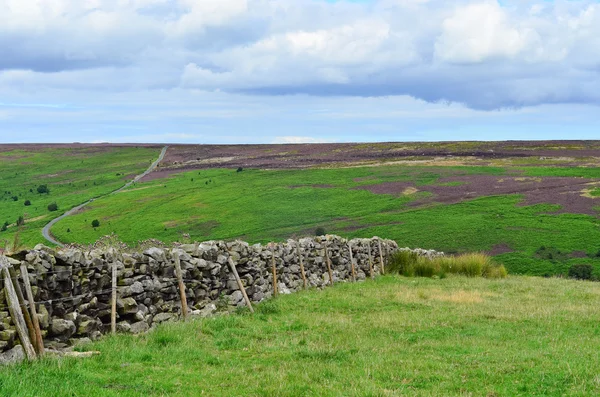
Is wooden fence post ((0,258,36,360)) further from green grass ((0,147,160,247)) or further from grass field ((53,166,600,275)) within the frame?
green grass ((0,147,160,247))

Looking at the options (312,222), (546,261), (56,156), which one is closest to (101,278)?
(546,261)

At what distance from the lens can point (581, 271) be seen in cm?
4800

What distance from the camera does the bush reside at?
47.2 meters

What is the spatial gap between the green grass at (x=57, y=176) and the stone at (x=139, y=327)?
5671 cm

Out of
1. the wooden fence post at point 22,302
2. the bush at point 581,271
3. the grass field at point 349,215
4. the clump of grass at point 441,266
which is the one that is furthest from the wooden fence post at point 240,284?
the bush at point 581,271

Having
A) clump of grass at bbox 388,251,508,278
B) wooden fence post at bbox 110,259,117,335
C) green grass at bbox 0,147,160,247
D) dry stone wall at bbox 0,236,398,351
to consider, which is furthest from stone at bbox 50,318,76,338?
green grass at bbox 0,147,160,247

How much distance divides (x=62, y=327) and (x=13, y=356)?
1.89m

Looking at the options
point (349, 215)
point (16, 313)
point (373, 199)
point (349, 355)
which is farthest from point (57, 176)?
point (349, 355)

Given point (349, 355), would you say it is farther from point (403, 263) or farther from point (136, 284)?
point (403, 263)

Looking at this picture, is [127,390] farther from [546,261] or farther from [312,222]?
[312,222]

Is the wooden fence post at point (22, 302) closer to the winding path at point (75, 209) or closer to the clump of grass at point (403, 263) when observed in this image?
the clump of grass at point (403, 263)

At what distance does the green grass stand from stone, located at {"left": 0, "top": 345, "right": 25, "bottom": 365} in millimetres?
60052

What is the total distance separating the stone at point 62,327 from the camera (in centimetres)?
1236

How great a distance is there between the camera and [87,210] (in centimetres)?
8550
